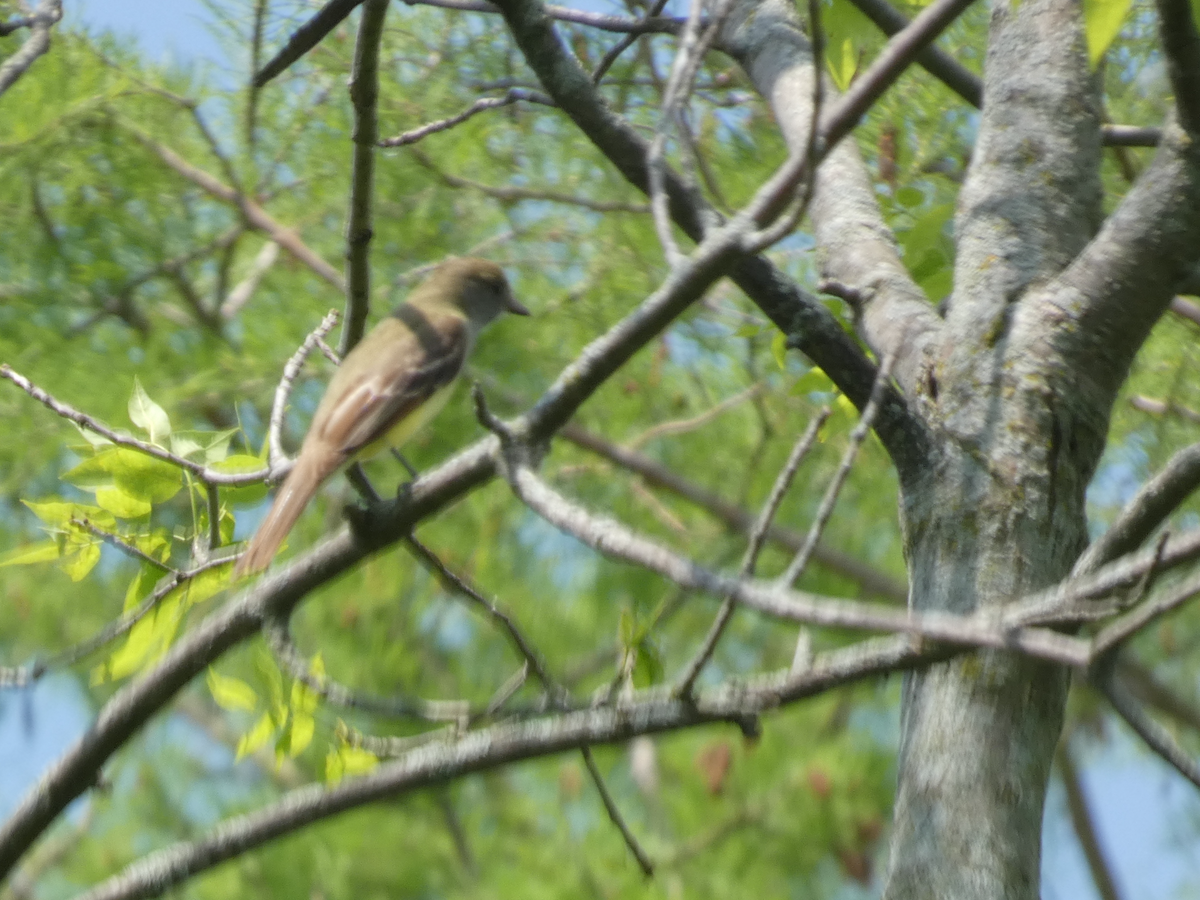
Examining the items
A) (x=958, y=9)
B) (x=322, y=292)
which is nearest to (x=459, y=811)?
(x=322, y=292)

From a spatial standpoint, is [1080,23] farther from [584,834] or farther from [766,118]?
→ [584,834]

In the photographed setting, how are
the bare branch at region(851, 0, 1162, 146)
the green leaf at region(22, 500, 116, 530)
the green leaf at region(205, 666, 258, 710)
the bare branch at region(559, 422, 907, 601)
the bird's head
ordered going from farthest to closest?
1. the bare branch at region(559, 422, 907, 601)
2. the bird's head
3. the bare branch at region(851, 0, 1162, 146)
4. the green leaf at region(205, 666, 258, 710)
5. the green leaf at region(22, 500, 116, 530)

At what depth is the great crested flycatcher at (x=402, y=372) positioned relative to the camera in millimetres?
3434

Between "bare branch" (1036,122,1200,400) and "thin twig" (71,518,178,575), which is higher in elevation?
"bare branch" (1036,122,1200,400)

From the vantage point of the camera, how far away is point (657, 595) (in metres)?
5.04

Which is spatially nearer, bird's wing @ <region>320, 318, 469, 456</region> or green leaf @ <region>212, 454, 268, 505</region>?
green leaf @ <region>212, 454, 268, 505</region>

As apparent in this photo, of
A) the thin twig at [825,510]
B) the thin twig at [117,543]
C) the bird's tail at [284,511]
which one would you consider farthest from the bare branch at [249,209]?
the thin twig at [825,510]

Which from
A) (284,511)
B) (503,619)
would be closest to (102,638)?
(503,619)

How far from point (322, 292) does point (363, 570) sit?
983mm

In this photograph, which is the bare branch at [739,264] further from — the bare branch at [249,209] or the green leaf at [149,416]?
the bare branch at [249,209]

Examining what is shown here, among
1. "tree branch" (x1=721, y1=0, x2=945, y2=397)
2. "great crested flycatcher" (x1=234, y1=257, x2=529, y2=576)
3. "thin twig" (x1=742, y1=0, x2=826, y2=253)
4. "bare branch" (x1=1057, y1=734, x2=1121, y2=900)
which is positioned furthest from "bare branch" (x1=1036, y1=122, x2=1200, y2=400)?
"bare branch" (x1=1057, y1=734, x2=1121, y2=900)

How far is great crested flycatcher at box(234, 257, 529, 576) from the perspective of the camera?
343 cm

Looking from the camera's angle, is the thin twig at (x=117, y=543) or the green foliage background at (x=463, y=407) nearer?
the thin twig at (x=117, y=543)

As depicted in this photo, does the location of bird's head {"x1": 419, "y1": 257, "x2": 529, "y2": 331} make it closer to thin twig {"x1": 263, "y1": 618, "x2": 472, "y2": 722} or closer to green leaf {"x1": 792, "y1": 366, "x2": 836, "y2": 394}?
green leaf {"x1": 792, "y1": 366, "x2": 836, "y2": 394}
